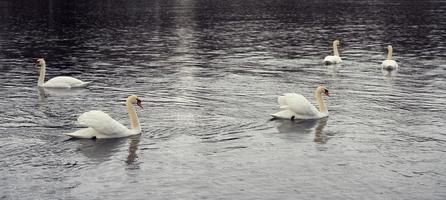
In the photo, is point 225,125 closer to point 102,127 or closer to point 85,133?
point 102,127

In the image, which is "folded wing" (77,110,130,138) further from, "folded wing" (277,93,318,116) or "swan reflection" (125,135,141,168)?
"folded wing" (277,93,318,116)

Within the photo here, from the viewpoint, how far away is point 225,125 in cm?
2770

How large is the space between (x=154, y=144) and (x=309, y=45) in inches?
1514

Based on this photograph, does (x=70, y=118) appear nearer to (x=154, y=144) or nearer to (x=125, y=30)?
(x=154, y=144)

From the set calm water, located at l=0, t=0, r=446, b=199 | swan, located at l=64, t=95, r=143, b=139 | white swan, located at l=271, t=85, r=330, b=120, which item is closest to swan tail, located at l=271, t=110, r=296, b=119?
white swan, located at l=271, t=85, r=330, b=120

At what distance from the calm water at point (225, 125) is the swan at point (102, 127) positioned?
0.38 m

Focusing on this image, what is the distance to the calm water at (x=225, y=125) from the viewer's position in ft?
67.7

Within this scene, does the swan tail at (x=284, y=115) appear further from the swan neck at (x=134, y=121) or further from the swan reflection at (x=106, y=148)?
the swan reflection at (x=106, y=148)

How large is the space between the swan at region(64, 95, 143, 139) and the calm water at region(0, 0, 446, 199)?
378 millimetres

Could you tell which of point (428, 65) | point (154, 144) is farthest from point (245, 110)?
point (428, 65)

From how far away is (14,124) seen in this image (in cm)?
2745

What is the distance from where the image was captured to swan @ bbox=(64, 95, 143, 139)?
24906mm

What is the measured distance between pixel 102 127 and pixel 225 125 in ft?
16.3

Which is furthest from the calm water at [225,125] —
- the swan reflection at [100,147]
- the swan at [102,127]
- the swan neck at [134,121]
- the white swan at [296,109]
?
the swan neck at [134,121]
